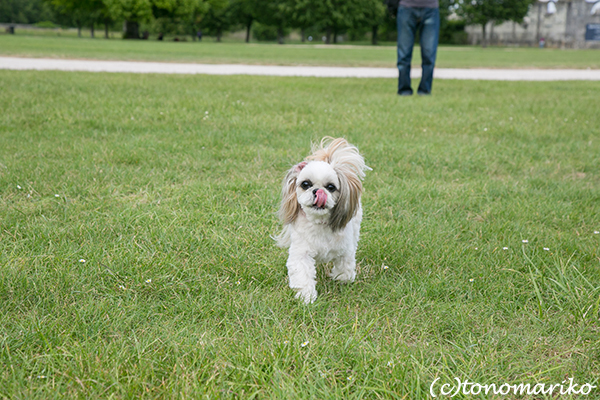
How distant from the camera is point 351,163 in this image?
2.98m

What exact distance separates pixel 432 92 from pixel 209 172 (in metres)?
7.33

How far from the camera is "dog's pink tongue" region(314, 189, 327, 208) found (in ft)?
8.57

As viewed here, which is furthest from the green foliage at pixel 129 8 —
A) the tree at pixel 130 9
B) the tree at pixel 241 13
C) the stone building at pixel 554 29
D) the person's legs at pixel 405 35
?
the person's legs at pixel 405 35

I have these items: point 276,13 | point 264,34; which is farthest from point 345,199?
point 264,34

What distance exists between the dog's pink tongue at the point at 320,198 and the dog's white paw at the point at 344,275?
639 millimetres

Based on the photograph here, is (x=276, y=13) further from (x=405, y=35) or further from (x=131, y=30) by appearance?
(x=405, y=35)

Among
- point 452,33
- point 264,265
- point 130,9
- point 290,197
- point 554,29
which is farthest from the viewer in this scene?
point 452,33

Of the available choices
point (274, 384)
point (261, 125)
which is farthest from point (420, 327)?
point (261, 125)

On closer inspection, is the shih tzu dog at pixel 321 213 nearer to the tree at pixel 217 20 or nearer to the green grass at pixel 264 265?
the green grass at pixel 264 265

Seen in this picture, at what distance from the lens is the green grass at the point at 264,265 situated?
2260 mm

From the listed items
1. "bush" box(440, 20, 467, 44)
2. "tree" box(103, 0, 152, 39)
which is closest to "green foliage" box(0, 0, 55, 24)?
"tree" box(103, 0, 152, 39)

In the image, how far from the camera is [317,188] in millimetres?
2705

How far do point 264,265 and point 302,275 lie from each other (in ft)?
1.61

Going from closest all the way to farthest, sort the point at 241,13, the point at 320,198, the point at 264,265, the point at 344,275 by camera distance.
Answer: the point at 320,198 → the point at 344,275 → the point at 264,265 → the point at 241,13
